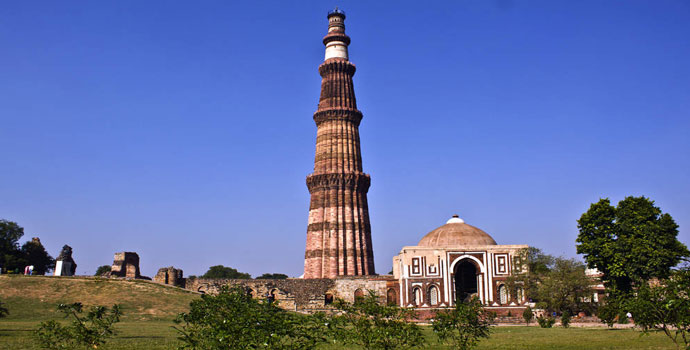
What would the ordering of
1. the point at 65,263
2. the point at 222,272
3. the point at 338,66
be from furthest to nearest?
the point at 222,272 < the point at 338,66 < the point at 65,263

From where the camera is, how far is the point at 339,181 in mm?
51562

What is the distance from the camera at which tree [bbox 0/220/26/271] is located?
2015 inches

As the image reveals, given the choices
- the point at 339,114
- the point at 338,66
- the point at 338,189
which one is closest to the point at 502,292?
the point at 338,189

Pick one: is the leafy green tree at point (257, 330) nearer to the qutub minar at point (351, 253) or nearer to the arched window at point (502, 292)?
the qutub minar at point (351, 253)

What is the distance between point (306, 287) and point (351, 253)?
17.8 ft

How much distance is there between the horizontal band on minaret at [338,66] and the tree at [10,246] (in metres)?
30.8

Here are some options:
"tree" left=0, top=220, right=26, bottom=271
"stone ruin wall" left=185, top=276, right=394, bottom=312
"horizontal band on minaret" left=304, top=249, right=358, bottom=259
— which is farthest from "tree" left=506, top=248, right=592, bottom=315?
"tree" left=0, top=220, right=26, bottom=271

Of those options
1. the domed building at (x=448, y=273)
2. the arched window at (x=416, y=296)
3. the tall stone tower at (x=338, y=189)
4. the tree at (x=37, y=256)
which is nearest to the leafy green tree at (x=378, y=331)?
the domed building at (x=448, y=273)

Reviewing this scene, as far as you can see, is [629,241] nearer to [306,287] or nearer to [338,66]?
[306,287]

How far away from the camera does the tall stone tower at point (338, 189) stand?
50.8 meters

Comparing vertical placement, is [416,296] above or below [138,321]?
above

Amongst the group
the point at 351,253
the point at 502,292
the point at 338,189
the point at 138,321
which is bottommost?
the point at 138,321

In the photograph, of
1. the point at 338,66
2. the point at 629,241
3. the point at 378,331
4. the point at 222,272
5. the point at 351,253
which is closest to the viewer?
the point at 378,331

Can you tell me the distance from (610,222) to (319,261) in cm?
2347
